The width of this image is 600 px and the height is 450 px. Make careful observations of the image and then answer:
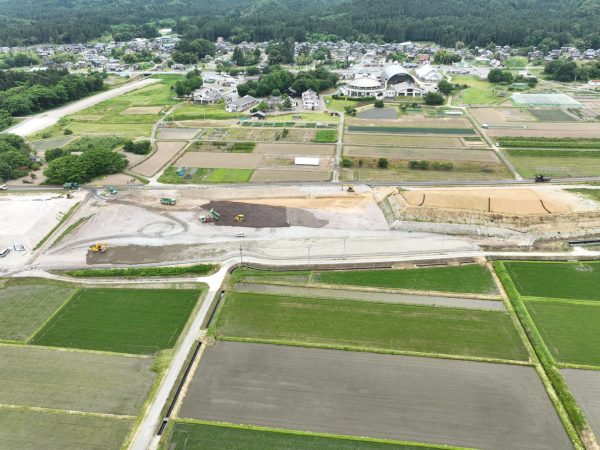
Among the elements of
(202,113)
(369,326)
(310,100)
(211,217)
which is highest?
(310,100)

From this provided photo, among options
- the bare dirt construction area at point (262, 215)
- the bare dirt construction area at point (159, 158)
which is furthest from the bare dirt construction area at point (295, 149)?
the bare dirt construction area at point (262, 215)

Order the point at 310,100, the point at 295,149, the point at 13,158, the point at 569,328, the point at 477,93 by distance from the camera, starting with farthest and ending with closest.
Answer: the point at 477,93 → the point at 310,100 → the point at 295,149 → the point at 13,158 → the point at 569,328

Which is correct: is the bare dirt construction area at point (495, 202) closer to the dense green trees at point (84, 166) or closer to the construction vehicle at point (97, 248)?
the construction vehicle at point (97, 248)

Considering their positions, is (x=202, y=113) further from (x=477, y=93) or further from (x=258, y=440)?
(x=258, y=440)

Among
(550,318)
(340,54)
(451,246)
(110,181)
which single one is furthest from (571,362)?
(340,54)

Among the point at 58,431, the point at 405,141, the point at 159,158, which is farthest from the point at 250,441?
the point at 405,141

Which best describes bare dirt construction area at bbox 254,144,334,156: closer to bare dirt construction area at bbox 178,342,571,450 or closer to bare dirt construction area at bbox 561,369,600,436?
bare dirt construction area at bbox 178,342,571,450

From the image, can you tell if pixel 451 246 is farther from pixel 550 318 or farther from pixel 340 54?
pixel 340 54
